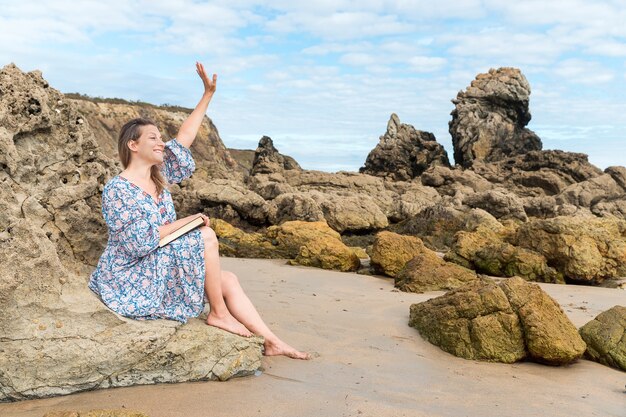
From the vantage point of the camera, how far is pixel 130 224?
14.2ft

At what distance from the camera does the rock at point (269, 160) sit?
34625mm

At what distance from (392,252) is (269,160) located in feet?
87.4

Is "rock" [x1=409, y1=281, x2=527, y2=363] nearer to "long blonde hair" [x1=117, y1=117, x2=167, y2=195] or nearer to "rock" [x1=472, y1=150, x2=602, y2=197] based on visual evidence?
"long blonde hair" [x1=117, y1=117, x2=167, y2=195]

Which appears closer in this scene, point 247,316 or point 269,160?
point 247,316

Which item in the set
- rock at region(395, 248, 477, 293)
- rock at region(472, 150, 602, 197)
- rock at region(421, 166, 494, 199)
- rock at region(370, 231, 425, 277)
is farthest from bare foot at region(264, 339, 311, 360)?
rock at region(472, 150, 602, 197)

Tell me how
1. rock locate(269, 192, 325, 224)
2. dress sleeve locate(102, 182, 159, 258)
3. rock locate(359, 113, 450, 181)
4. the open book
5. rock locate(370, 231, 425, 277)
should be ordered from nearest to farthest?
dress sleeve locate(102, 182, 159, 258) → the open book → rock locate(370, 231, 425, 277) → rock locate(269, 192, 325, 224) → rock locate(359, 113, 450, 181)

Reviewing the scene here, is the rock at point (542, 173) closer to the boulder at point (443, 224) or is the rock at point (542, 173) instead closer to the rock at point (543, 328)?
the boulder at point (443, 224)

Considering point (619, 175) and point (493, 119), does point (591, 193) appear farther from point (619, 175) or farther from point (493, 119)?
point (493, 119)

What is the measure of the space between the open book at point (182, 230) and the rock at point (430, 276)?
15.1 ft

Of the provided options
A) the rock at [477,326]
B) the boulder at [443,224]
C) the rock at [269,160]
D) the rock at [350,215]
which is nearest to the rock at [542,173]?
the rock at [269,160]

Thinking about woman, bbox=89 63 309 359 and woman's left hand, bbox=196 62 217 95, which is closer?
woman, bbox=89 63 309 359

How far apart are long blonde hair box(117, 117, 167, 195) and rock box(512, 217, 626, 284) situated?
796 cm

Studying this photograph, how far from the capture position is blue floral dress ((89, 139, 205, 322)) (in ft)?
14.1

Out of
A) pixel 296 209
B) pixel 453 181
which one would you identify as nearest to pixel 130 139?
pixel 296 209
